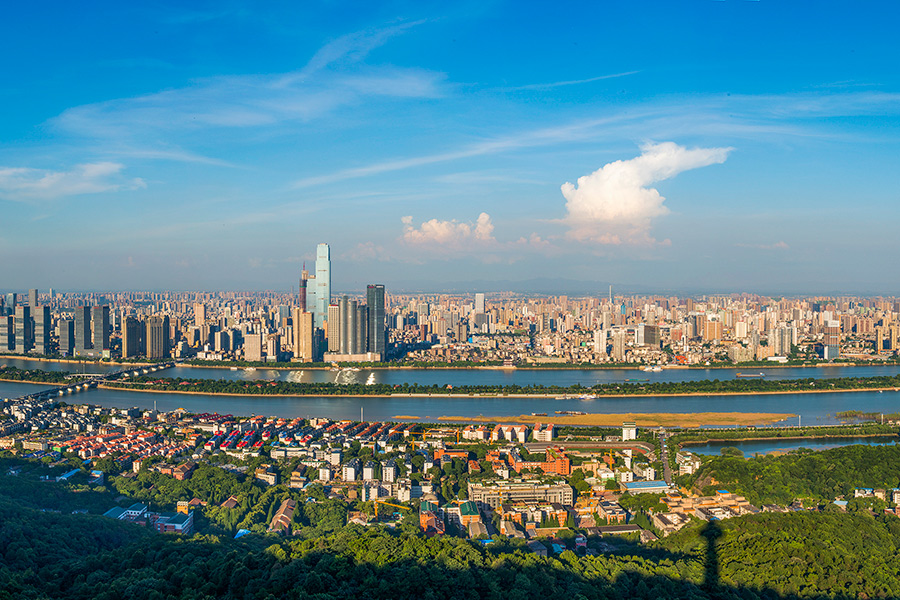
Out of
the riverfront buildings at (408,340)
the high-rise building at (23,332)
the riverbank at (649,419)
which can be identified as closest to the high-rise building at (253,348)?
the riverfront buildings at (408,340)

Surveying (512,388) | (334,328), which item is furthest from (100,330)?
(512,388)

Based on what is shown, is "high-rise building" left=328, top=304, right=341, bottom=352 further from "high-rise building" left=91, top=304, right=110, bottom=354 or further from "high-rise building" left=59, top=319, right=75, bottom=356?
"high-rise building" left=59, top=319, right=75, bottom=356

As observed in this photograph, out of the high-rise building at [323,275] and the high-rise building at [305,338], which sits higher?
the high-rise building at [323,275]

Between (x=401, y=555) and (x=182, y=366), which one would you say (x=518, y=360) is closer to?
(x=182, y=366)

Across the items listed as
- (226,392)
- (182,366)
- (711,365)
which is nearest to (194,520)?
(226,392)

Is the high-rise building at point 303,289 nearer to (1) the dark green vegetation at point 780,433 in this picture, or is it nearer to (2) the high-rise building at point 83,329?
(2) the high-rise building at point 83,329

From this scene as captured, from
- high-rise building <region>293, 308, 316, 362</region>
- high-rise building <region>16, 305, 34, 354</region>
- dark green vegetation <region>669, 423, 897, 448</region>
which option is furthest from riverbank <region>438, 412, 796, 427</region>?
high-rise building <region>16, 305, 34, 354</region>

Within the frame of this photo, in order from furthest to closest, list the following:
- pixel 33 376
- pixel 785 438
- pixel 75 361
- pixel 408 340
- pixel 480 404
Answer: pixel 408 340
pixel 75 361
pixel 33 376
pixel 480 404
pixel 785 438

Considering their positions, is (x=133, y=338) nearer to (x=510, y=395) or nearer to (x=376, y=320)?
(x=376, y=320)
